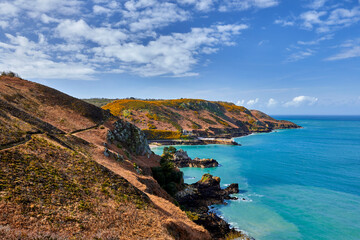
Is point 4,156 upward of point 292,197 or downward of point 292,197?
upward

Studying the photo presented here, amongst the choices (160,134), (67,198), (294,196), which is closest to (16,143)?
(67,198)

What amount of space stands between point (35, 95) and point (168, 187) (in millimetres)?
34539

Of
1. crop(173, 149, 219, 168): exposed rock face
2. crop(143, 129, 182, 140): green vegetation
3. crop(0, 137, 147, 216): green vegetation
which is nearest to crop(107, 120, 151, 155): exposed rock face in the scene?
crop(0, 137, 147, 216): green vegetation

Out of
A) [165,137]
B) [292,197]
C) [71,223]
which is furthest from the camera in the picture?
[165,137]

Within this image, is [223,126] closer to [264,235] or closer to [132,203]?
[264,235]

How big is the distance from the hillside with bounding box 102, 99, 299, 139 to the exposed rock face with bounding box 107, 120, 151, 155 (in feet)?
217

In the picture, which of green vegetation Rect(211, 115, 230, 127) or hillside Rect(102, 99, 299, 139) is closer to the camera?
hillside Rect(102, 99, 299, 139)

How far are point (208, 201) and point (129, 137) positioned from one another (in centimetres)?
2114

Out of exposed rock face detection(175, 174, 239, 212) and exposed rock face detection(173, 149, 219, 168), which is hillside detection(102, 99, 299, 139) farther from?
exposed rock face detection(175, 174, 239, 212)

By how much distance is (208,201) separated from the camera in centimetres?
3834

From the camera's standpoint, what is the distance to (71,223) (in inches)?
543

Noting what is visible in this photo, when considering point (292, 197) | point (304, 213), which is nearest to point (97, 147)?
point (304, 213)

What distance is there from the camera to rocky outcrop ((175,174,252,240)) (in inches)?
1110

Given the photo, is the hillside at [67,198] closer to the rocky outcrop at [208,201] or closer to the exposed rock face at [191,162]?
the rocky outcrop at [208,201]
